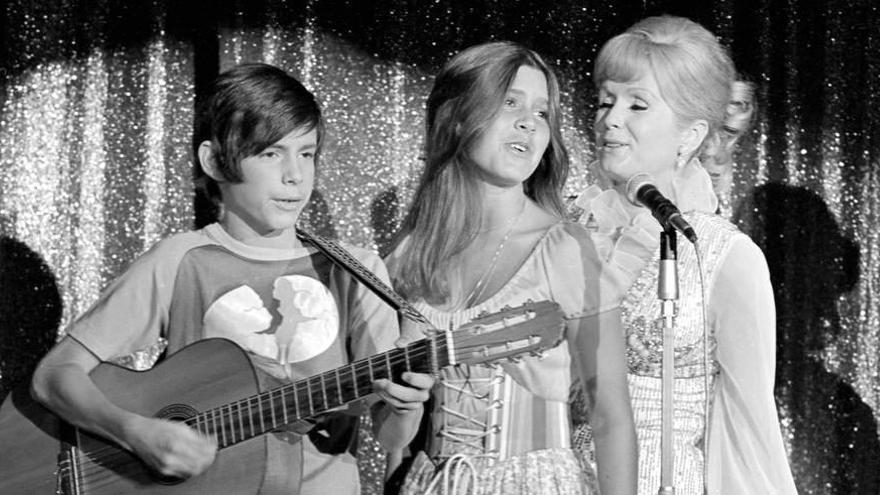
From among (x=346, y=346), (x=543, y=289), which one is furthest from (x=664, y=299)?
(x=346, y=346)

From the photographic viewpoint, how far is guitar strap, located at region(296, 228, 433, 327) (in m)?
2.26

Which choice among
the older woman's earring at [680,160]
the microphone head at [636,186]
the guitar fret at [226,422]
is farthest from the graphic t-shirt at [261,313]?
the older woman's earring at [680,160]

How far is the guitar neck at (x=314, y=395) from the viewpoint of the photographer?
214 cm

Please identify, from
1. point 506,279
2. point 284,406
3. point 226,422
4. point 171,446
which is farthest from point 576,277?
point 171,446

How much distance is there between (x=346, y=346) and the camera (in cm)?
245

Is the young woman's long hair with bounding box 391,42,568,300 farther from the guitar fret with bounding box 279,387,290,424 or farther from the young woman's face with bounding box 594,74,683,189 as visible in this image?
the guitar fret with bounding box 279,387,290,424

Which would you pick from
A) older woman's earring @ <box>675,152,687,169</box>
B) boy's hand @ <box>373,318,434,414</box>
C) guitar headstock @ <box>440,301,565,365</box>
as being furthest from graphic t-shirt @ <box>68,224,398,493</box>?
older woman's earring @ <box>675,152,687,169</box>

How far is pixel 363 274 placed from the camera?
236 cm

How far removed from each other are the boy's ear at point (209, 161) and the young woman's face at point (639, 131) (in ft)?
2.78

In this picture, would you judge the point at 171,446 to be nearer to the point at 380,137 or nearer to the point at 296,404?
the point at 296,404

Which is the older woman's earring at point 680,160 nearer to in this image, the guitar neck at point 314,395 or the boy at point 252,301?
the boy at point 252,301

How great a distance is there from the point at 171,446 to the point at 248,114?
2.13 feet

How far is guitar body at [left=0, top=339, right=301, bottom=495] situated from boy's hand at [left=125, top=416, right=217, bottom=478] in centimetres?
3

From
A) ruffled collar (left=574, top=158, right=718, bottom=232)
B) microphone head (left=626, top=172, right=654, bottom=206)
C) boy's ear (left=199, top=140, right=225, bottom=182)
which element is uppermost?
boy's ear (left=199, top=140, right=225, bottom=182)
